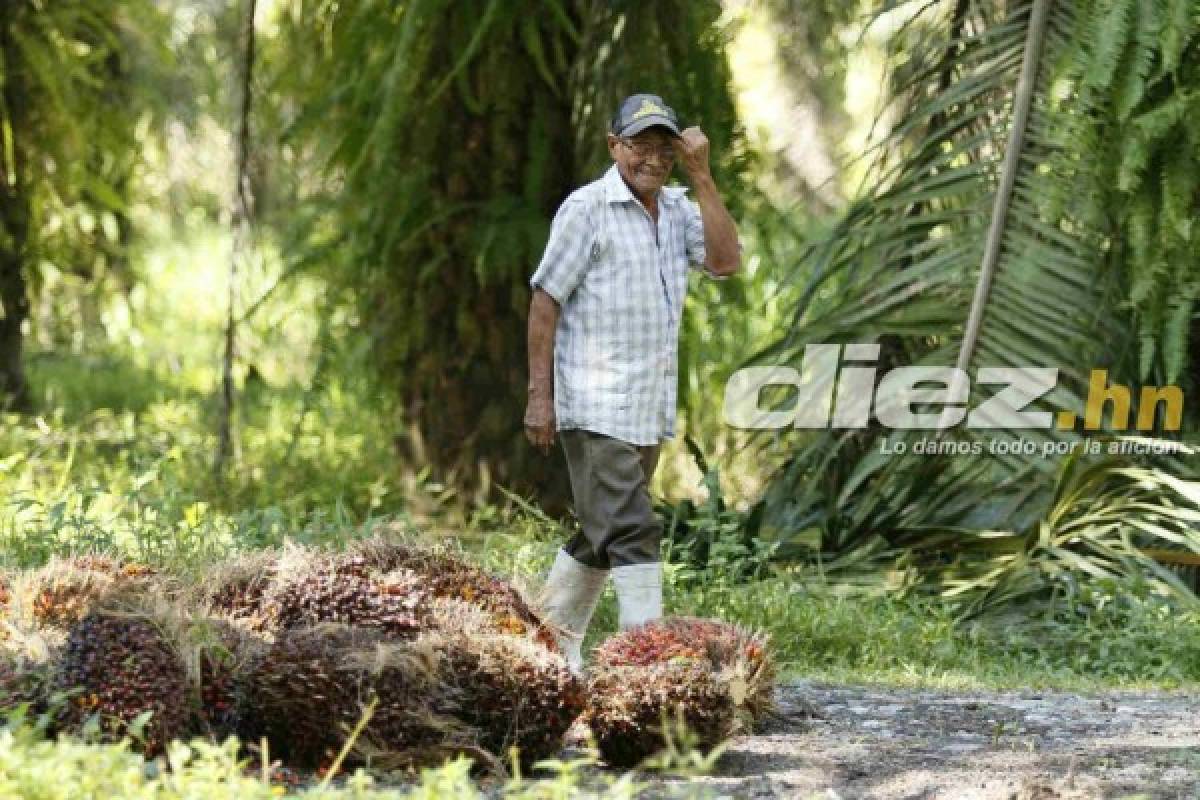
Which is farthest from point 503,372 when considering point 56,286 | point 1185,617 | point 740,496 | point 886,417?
point 56,286

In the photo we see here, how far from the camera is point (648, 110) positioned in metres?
6.42

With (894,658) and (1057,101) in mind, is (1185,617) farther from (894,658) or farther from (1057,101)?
(1057,101)

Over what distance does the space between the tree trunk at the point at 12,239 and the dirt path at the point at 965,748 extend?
7.04 meters

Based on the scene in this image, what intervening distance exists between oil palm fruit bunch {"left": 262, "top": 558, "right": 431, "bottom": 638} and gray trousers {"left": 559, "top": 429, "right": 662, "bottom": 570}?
41.0 inches

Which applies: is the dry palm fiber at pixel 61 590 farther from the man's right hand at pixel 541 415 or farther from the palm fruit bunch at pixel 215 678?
the man's right hand at pixel 541 415

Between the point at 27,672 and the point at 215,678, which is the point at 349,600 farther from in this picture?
the point at 27,672

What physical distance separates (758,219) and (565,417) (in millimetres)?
3594

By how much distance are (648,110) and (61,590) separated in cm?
225

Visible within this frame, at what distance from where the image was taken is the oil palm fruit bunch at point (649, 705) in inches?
207

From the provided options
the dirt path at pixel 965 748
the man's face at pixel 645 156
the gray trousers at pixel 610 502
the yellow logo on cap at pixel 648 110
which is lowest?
the dirt path at pixel 965 748

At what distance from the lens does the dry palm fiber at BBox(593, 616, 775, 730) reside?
543cm

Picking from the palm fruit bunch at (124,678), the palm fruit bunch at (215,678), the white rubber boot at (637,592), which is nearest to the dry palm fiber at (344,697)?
the palm fruit bunch at (215,678)

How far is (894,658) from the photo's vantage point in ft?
25.1

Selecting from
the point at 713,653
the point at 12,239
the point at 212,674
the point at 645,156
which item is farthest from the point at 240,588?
the point at 12,239
